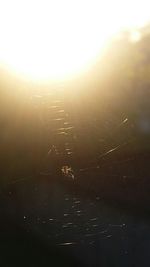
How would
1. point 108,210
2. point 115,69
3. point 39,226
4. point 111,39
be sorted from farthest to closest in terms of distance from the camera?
1. point 111,39
2. point 115,69
3. point 108,210
4. point 39,226

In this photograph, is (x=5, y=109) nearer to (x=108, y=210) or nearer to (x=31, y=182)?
(x=31, y=182)

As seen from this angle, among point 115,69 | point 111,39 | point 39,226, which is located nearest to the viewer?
point 39,226

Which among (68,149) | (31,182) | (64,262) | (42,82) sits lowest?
(64,262)

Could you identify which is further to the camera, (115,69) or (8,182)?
(115,69)

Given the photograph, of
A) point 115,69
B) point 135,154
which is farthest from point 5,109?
point 115,69

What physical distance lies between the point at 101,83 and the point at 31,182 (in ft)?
7.65

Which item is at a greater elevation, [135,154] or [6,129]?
[6,129]

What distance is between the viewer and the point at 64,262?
4.46 metres

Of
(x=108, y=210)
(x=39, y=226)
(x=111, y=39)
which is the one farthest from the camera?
(x=111, y=39)

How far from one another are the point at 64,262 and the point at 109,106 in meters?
2.92

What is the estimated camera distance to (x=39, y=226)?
5176 millimetres

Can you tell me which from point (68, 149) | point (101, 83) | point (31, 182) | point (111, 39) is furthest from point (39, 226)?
point (111, 39)

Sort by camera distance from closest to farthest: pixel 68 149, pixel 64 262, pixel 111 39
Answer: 1. pixel 64 262
2. pixel 68 149
3. pixel 111 39

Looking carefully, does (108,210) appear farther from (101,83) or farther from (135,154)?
(101,83)
